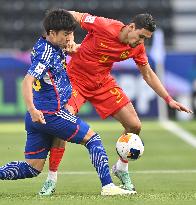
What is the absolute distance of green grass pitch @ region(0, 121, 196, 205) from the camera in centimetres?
908

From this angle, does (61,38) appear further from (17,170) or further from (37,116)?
(17,170)

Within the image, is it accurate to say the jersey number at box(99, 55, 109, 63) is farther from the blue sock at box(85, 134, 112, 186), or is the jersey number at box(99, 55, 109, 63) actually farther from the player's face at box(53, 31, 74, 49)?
the blue sock at box(85, 134, 112, 186)

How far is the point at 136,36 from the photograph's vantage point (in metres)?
10.2

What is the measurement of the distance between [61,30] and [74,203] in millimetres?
1720

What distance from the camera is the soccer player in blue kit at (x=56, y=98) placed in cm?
910

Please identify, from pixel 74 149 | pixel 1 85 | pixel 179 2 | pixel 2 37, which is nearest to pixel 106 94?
pixel 74 149

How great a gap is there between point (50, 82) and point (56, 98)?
18 cm

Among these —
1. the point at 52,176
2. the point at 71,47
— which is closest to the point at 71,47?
the point at 71,47

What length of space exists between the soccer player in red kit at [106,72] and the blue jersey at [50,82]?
1182mm

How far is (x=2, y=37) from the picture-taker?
27984 mm

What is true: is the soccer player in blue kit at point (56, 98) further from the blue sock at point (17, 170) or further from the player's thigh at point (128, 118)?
the player's thigh at point (128, 118)

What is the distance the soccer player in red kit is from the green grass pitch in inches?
24.8

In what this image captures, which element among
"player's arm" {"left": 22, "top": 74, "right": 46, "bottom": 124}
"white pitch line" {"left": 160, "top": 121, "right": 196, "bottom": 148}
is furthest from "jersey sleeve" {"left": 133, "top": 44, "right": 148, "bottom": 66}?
"white pitch line" {"left": 160, "top": 121, "right": 196, "bottom": 148}

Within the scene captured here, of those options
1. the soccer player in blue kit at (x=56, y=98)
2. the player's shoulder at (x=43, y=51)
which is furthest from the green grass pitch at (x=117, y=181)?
the player's shoulder at (x=43, y=51)
